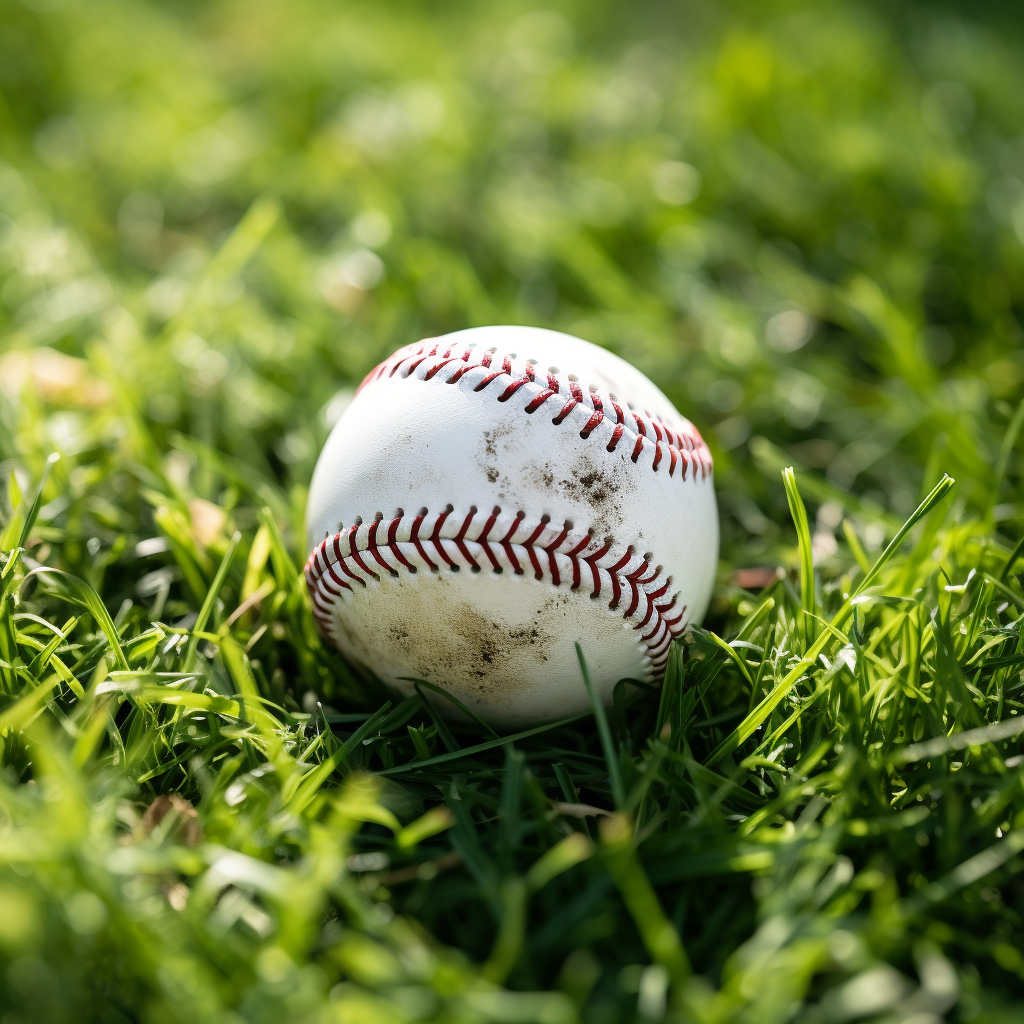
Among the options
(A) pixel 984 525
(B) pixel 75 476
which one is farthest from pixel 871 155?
(B) pixel 75 476

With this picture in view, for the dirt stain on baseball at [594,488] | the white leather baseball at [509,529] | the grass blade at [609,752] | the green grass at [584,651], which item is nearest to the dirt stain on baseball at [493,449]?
the white leather baseball at [509,529]

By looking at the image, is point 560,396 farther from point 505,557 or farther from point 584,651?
point 584,651

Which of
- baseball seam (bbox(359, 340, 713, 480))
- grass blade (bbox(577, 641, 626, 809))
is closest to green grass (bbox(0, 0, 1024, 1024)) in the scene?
grass blade (bbox(577, 641, 626, 809))

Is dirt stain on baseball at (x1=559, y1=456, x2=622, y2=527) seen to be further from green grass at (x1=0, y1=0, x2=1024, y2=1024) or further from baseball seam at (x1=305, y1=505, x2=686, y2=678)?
green grass at (x1=0, y1=0, x2=1024, y2=1024)

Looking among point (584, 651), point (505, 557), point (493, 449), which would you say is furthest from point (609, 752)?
point (493, 449)

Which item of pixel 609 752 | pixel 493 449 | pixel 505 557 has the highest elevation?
pixel 493 449

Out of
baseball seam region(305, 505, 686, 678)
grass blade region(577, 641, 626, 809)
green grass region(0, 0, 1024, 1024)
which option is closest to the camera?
green grass region(0, 0, 1024, 1024)

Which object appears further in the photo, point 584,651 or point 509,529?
point 584,651

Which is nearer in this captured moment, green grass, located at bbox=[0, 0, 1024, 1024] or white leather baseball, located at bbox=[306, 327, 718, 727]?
green grass, located at bbox=[0, 0, 1024, 1024]
